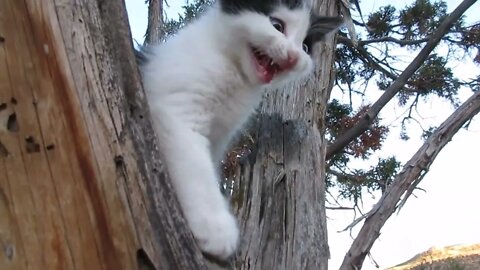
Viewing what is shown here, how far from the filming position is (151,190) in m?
0.90

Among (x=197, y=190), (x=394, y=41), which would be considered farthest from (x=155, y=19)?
(x=197, y=190)

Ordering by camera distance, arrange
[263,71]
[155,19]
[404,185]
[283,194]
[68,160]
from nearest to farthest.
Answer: [68,160], [263,71], [283,194], [404,185], [155,19]

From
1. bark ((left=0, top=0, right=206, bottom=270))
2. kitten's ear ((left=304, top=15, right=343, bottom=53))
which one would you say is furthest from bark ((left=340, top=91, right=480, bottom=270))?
bark ((left=0, top=0, right=206, bottom=270))

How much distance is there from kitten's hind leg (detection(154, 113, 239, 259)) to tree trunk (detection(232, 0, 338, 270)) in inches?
17.7

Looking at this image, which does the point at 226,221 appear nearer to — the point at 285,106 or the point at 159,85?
the point at 159,85

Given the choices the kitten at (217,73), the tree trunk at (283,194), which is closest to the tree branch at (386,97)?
the tree trunk at (283,194)

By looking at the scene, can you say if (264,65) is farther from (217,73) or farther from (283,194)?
(283,194)

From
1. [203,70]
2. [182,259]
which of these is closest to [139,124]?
[182,259]

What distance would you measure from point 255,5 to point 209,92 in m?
0.31

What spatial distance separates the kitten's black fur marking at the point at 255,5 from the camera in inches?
63.2

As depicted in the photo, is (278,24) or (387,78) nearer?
(278,24)

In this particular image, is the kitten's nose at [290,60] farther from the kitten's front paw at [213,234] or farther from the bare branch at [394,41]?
the bare branch at [394,41]

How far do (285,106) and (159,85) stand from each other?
2.02ft

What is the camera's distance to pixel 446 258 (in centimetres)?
559
